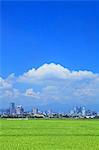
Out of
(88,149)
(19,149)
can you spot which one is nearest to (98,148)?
(88,149)

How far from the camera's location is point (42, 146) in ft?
39.1

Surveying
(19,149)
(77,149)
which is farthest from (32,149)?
(77,149)

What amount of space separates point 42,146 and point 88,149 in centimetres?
151

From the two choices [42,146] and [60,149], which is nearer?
[60,149]

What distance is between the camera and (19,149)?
10.9 meters

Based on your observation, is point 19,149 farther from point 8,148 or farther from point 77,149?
point 77,149

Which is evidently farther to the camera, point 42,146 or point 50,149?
point 42,146

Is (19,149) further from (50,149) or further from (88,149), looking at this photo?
(88,149)

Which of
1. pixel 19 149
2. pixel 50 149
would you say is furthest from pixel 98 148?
pixel 19 149

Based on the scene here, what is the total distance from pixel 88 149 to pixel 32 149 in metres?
1.53

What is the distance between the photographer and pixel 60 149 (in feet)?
36.6

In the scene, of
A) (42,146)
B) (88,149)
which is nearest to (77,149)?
(88,149)

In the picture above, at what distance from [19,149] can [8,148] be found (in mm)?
357

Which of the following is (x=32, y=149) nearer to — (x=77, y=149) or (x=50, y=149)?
(x=50, y=149)
